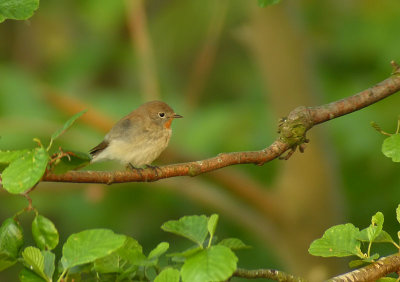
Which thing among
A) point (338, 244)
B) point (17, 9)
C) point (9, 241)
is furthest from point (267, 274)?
point (17, 9)

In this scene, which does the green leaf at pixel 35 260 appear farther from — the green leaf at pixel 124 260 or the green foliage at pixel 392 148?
the green foliage at pixel 392 148

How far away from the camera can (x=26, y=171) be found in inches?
81.6

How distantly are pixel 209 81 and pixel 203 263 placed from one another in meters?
9.43

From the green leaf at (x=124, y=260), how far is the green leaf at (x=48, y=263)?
15 centimetres

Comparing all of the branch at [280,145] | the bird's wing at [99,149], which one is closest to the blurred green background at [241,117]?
the bird's wing at [99,149]

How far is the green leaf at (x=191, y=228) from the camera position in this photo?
2.20m

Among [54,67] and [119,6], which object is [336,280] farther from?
[54,67]

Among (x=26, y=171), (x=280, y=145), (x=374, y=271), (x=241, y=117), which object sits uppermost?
(x=241, y=117)

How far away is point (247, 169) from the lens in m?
9.20

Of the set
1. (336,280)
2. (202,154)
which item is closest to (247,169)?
(202,154)

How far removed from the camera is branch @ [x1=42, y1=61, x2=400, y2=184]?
104 inches

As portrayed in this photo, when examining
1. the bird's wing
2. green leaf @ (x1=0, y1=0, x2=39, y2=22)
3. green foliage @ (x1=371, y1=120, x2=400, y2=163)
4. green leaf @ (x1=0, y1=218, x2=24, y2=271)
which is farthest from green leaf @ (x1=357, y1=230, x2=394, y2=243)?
the bird's wing

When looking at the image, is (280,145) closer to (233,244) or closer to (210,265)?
(233,244)

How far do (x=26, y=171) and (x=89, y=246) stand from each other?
26cm
